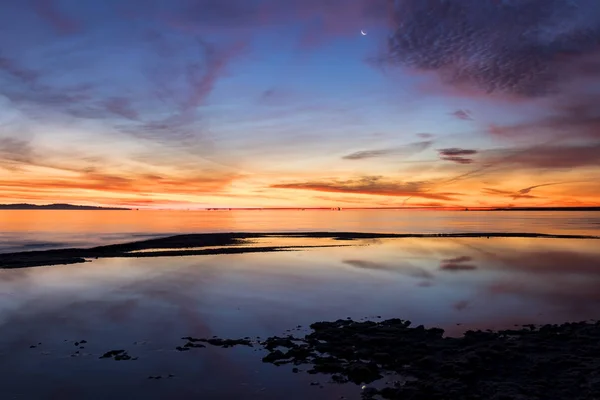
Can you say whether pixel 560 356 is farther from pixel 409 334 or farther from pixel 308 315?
pixel 308 315

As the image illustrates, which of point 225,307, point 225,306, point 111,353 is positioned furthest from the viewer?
point 225,306

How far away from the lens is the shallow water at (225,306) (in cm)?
1329

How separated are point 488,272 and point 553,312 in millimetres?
13995

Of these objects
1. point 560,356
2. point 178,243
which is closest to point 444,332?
point 560,356

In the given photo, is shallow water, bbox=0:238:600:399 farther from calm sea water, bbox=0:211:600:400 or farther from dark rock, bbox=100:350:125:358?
dark rock, bbox=100:350:125:358

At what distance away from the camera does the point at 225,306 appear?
23.5 m

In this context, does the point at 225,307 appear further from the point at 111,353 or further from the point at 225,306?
the point at 111,353

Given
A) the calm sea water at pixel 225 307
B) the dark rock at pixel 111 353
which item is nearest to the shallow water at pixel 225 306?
the calm sea water at pixel 225 307

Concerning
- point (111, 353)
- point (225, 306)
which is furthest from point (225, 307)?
point (111, 353)

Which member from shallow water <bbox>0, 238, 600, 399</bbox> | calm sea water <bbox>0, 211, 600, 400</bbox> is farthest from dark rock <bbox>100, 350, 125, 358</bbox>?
shallow water <bbox>0, 238, 600, 399</bbox>

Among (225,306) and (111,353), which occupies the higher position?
(225,306)

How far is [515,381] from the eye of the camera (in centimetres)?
1255

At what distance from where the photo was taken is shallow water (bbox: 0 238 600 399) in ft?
43.6

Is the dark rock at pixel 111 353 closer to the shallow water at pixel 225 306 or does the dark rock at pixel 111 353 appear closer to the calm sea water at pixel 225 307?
the calm sea water at pixel 225 307
